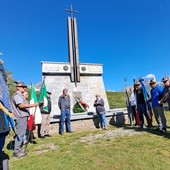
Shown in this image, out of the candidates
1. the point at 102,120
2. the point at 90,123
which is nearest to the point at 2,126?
the point at 102,120

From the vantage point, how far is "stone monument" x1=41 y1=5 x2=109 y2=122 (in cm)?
1279

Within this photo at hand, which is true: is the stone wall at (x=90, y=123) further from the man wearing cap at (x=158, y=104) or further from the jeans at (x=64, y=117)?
the man wearing cap at (x=158, y=104)

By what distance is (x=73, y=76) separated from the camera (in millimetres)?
13344

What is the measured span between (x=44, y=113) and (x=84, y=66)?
6414 mm

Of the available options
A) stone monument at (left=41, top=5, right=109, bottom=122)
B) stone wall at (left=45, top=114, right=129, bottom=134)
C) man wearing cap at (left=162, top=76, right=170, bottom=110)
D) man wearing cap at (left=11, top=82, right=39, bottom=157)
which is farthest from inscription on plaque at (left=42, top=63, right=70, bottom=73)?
man wearing cap at (left=162, top=76, right=170, bottom=110)

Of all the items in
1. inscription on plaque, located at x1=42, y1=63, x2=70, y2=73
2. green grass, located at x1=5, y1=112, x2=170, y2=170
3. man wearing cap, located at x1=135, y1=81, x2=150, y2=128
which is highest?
inscription on plaque, located at x1=42, y1=63, x2=70, y2=73

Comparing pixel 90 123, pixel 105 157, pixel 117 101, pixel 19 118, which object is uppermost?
pixel 117 101

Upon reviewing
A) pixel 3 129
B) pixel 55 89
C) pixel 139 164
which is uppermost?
pixel 55 89

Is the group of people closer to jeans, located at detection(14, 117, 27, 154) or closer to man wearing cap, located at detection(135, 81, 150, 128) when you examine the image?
man wearing cap, located at detection(135, 81, 150, 128)

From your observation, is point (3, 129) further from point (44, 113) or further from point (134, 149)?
point (44, 113)

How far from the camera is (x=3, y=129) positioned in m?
3.26

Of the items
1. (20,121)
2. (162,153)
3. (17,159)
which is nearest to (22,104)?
(20,121)

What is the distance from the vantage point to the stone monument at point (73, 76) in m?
12.8

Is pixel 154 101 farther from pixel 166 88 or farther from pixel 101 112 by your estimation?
pixel 101 112
